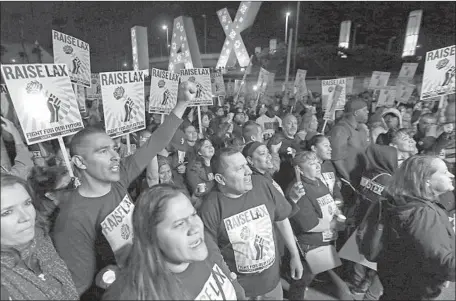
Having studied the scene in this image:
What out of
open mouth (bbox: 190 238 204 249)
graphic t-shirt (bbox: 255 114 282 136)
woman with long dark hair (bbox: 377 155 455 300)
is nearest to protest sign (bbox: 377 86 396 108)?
graphic t-shirt (bbox: 255 114 282 136)

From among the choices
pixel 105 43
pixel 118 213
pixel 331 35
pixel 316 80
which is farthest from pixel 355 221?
pixel 331 35

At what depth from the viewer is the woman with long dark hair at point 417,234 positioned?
2.14 meters

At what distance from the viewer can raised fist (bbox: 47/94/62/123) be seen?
2.92 metres

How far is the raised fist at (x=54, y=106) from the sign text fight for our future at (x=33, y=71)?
0.65ft

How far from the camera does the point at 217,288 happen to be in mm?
1674

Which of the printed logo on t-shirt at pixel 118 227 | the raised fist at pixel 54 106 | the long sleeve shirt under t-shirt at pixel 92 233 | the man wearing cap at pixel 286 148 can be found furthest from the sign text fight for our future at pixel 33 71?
the man wearing cap at pixel 286 148

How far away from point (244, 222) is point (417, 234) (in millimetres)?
1138

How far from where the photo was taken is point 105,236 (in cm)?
203

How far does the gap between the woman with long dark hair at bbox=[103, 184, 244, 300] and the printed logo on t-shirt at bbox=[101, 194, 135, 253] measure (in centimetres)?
59

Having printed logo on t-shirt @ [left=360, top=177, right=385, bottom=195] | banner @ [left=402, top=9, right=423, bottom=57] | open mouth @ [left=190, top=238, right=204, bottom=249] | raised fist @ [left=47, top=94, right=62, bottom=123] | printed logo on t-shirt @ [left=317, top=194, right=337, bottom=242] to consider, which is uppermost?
banner @ [left=402, top=9, right=423, bottom=57]

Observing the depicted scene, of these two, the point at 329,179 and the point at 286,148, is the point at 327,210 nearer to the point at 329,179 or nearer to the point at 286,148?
the point at 329,179

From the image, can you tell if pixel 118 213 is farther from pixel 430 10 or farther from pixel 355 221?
pixel 430 10

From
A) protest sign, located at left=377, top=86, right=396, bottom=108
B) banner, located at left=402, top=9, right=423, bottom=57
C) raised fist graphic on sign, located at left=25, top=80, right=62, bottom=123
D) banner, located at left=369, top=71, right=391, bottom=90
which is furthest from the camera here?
banner, located at left=402, top=9, right=423, bottom=57

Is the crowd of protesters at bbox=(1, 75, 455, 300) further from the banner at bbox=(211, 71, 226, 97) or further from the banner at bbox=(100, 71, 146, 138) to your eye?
the banner at bbox=(211, 71, 226, 97)
